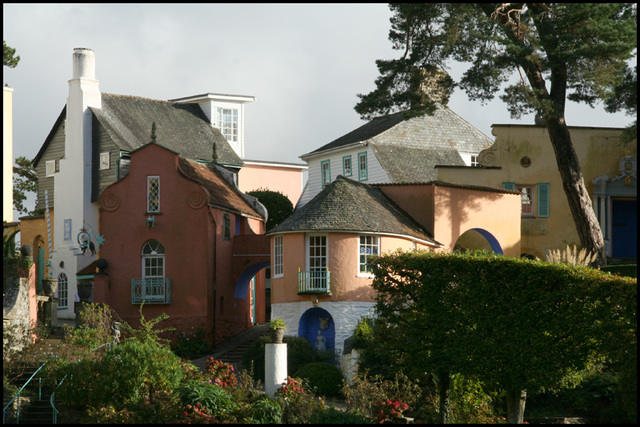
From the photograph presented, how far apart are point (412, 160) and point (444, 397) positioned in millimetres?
28194

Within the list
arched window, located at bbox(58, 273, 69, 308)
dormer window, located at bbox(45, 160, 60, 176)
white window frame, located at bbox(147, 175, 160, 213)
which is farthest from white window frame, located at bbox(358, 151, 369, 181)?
arched window, located at bbox(58, 273, 69, 308)

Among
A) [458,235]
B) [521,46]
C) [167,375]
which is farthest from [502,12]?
[167,375]

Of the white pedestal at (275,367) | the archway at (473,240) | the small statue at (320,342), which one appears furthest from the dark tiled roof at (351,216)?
the white pedestal at (275,367)

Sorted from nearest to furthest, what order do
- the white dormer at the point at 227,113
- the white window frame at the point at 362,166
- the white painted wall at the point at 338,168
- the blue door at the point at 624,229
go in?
1. the blue door at the point at 624,229
2. the white painted wall at the point at 338,168
3. the white window frame at the point at 362,166
4. the white dormer at the point at 227,113

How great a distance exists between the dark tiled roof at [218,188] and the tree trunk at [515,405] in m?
18.7

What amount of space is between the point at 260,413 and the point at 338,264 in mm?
13953

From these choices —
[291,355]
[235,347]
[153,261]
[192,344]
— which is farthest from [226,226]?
[291,355]

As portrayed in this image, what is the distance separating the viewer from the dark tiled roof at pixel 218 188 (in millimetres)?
42812

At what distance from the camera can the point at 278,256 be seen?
3953cm

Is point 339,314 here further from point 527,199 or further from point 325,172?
point 325,172

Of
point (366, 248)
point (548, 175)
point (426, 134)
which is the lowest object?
point (366, 248)

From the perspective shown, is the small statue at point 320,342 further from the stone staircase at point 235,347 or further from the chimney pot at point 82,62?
the chimney pot at point 82,62

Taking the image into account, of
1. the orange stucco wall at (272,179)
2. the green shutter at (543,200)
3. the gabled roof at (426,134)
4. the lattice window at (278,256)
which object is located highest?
the gabled roof at (426,134)

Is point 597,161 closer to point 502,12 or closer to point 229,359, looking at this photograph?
point 502,12
